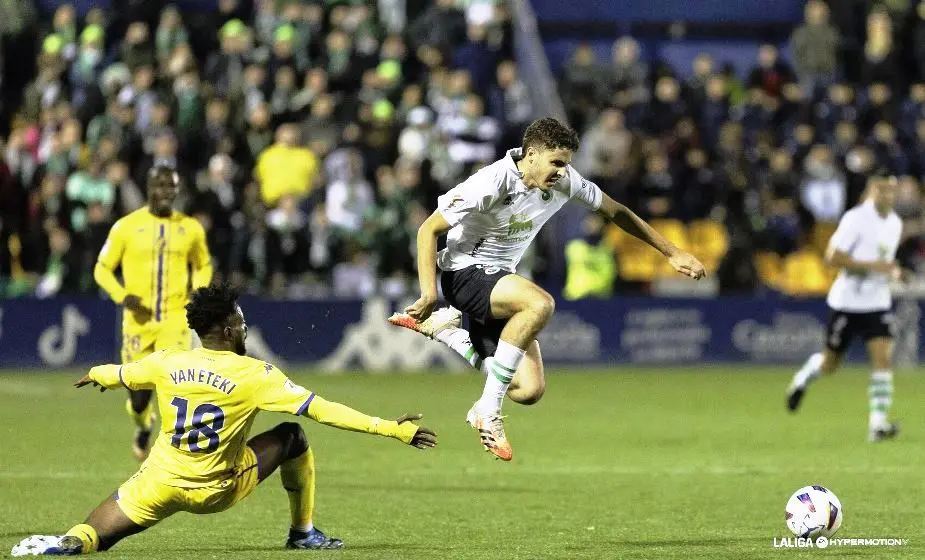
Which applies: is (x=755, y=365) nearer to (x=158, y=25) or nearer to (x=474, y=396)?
(x=474, y=396)

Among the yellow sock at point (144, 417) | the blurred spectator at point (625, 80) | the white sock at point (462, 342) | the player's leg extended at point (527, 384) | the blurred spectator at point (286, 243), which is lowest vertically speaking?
the yellow sock at point (144, 417)

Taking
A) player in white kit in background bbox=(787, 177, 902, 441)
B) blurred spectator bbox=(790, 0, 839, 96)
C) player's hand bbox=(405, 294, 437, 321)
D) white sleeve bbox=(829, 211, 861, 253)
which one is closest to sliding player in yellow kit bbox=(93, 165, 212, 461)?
player's hand bbox=(405, 294, 437, 321)

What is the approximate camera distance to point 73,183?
20.6 meters

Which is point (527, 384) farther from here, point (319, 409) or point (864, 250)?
point (864, 250)

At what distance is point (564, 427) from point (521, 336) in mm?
6504

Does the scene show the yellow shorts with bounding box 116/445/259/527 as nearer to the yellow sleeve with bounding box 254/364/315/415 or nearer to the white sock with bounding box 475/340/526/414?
the yellow sleeve with bounding box 254/364/315/415

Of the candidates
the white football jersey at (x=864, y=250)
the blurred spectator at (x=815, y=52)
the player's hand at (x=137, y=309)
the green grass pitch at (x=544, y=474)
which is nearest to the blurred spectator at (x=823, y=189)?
the blurred spectator at (x=815, y=52)

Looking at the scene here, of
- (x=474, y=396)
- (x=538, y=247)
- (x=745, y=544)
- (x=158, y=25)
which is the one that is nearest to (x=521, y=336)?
(x=745, y=544)

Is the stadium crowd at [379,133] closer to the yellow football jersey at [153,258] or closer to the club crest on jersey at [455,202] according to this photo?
the yellow football jersey at [153,258]

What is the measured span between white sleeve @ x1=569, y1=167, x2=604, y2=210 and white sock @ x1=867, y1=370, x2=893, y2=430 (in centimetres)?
591

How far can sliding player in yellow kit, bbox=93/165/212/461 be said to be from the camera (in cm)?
1257

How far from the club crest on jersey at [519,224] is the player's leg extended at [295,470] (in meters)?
1.93

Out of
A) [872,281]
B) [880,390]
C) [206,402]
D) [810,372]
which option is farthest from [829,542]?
[810,372]

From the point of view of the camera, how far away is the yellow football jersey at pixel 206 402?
7.97 m
